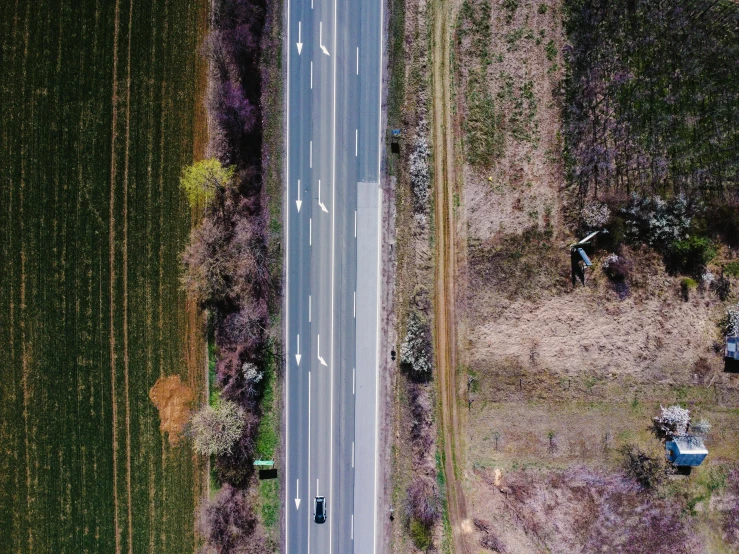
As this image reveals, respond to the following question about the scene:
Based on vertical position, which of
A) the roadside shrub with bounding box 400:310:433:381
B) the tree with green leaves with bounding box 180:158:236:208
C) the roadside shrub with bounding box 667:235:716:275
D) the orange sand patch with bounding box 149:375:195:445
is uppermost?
the tree with green leaves with bounding box 180:158:236:208

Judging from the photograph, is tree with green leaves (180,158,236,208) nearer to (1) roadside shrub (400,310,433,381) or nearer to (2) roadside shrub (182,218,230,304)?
(2) roadside shrub (182,218,230,304)

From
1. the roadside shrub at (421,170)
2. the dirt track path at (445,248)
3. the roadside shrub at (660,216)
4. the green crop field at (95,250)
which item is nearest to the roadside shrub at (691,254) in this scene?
the roadside shrub at (660,216)

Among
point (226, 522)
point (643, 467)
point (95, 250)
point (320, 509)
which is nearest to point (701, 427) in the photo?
point (643, 467)

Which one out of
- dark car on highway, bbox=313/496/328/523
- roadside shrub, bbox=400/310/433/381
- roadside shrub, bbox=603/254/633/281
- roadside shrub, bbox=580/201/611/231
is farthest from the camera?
dark car on highway, bbox=313/496/328/523

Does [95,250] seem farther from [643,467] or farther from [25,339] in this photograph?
[643,467]

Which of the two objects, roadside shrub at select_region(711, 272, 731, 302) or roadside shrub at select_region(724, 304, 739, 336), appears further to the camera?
roadside shrub at select_region(711, 272, 731, 302)

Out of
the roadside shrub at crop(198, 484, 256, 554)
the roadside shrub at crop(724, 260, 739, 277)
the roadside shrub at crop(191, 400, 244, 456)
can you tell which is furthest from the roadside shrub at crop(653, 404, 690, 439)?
the roadside shrub at crop(198, 484, 256, 554)
